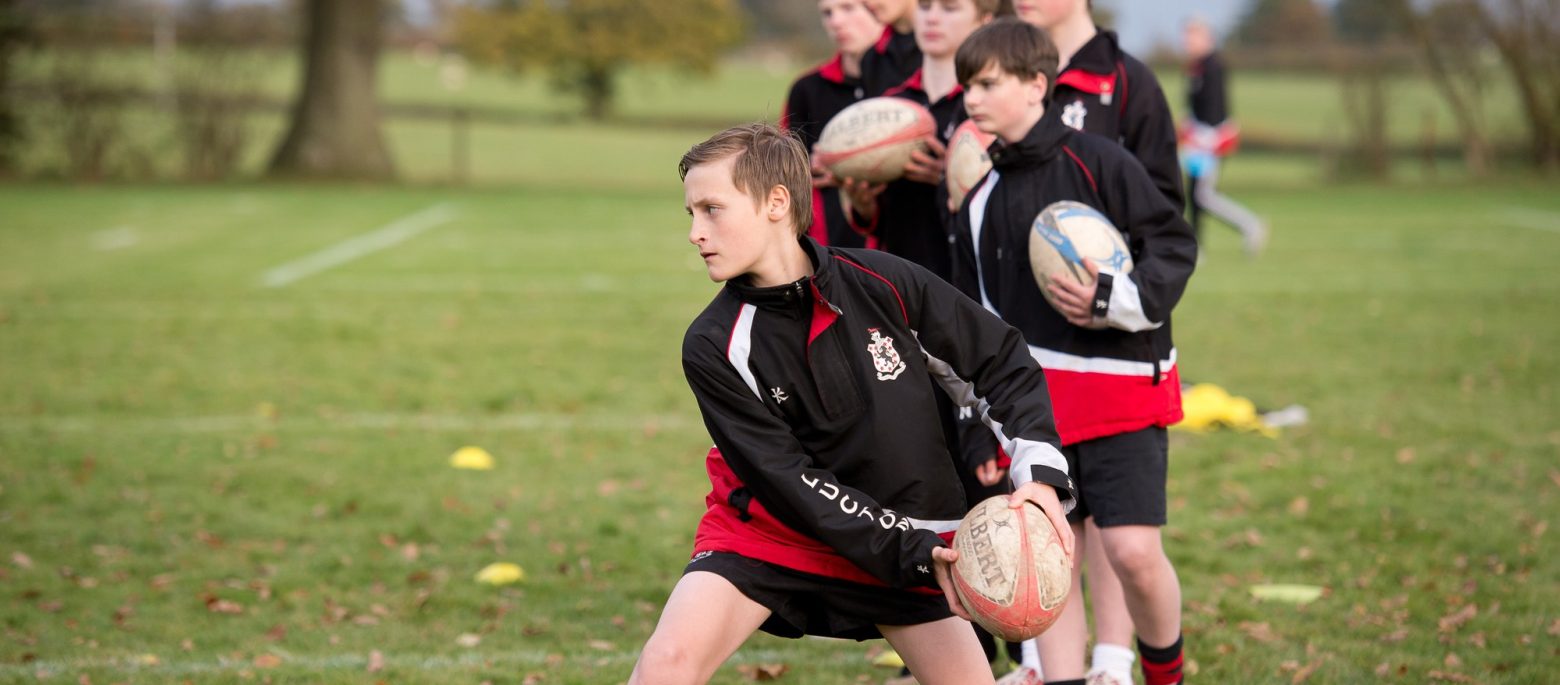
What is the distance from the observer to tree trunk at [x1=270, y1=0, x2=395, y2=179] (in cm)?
2645

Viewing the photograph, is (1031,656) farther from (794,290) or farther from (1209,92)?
(1209,92)

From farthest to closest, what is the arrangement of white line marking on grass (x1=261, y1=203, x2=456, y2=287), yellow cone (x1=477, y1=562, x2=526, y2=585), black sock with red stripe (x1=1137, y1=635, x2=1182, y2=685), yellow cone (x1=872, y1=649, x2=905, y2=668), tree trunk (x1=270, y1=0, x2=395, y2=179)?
tree trunk (x1=270, y1=0, x2=395, y2=179)
white line marking on grass (x1=261, y1=203, x2=456, y2=287)
yellow cone (x1=477, y1=562, x2=526, y2=585)
yellow cone (x1=872, y1=649, x2=905, y2=668)
black sock with red stripe (x1=1137, y1=635, x2=1182, y2=685)

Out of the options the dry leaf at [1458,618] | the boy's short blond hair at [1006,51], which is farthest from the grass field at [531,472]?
the boy's short blond hair at [1006,51]

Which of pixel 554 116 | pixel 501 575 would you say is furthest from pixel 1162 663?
pixel 554 116

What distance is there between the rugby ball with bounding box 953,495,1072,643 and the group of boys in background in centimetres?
6

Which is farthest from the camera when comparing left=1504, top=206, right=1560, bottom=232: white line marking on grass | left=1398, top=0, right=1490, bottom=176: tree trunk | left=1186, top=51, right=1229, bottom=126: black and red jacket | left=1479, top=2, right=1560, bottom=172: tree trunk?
left=1398, top=0, right=1490, bottom=176: tree trunk

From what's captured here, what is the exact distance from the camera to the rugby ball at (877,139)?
15.6 ft

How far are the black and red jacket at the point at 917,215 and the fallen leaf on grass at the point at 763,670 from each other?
1.38 meters

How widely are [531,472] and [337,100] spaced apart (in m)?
20.4

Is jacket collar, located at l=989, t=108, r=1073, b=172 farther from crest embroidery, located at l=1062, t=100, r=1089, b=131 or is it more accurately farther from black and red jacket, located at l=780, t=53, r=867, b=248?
black and red jacket, located at l=780, t=53, r=867, b=248

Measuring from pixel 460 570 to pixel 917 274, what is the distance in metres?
3.23

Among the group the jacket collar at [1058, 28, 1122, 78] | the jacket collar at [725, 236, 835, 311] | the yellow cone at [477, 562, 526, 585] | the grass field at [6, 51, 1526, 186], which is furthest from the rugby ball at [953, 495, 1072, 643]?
the grass field at [6, 51, 1526, 186]

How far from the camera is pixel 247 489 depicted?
7.45 metres

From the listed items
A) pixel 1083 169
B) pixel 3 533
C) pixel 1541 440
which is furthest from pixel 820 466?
pixel 1541 440
